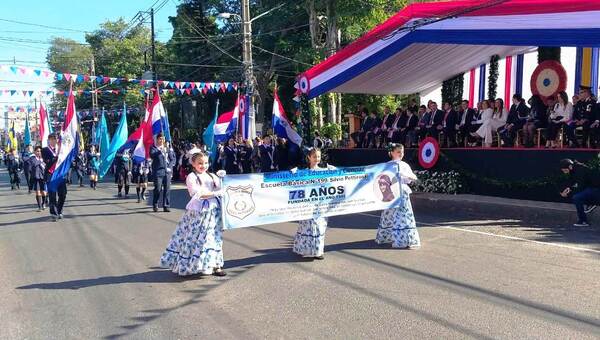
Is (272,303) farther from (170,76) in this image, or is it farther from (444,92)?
(170,76)

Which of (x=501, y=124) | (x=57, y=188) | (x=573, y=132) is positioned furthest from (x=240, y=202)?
(x=501, y=124)

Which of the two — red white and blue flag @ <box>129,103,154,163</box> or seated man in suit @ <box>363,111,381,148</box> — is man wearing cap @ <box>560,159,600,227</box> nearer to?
seated man in suit @ <box>363,111,381,148</box>

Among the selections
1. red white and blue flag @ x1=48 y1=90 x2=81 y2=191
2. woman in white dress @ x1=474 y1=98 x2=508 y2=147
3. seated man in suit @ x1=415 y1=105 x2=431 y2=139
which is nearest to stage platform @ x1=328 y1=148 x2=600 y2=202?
woman in white dress @ x1=474 y1=98 x2=508 y2=147

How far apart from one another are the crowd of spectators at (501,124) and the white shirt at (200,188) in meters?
8.58

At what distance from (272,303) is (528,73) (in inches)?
639

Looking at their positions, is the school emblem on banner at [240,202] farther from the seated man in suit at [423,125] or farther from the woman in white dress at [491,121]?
the seated man in suit at [423,125]

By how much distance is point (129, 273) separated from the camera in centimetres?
677

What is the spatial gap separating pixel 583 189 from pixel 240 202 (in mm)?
6528

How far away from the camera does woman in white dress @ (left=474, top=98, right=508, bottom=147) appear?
46.1ft

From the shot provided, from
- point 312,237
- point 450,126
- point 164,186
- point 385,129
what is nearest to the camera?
point 312,237

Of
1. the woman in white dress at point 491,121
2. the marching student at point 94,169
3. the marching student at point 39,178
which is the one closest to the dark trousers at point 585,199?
the woman in white dress at point 491,121

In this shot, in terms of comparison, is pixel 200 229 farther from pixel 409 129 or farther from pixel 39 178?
pixel 409 129

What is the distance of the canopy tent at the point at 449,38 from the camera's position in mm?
10062

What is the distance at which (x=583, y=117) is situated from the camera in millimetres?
11617
